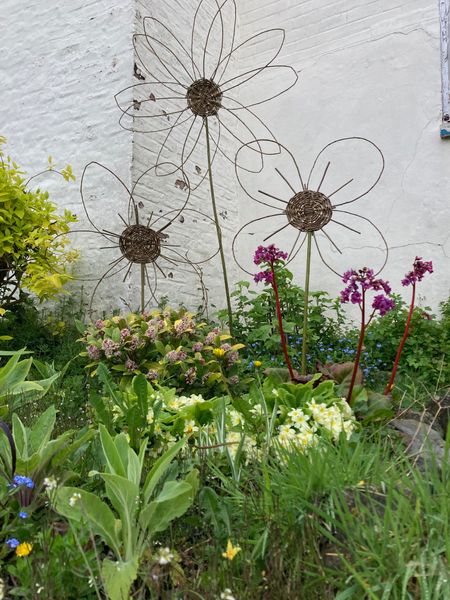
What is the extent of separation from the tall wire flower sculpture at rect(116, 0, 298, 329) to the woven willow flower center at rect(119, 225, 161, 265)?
53 centimetres

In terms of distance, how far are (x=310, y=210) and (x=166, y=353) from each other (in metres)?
1.27

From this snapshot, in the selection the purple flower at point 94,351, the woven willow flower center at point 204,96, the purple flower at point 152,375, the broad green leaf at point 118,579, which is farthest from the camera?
the woven willow flower center at point 204,96

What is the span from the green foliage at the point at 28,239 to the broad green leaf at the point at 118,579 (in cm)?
313

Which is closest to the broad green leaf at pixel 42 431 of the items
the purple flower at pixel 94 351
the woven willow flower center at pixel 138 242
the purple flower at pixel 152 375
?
the purple flower at pixel 152 375

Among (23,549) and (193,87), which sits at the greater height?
(193,87)

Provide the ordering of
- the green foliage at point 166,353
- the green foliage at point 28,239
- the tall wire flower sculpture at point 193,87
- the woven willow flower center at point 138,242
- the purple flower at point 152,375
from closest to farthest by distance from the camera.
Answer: the purple flower at point 152,375 < the green foliage at point 166,353 < the woven willow flower center at point 138,242 < the green foliage at point 28,239 < the tall wire flower sculpture at point 193,87

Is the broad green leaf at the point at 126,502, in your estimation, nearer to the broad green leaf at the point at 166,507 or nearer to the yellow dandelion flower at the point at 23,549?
the broad green leaf at the point at 166,507

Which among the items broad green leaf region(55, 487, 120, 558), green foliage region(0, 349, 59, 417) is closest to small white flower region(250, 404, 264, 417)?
green foliage region(0, 349, 59, 417)

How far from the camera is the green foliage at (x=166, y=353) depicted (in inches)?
125

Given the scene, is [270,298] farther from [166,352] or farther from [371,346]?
[166,352]

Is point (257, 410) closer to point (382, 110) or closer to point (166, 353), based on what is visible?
point (166, 353)

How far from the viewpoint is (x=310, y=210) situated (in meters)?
3.25

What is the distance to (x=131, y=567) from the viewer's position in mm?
1206

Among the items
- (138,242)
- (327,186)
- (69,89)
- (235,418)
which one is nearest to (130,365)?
(138,242)
